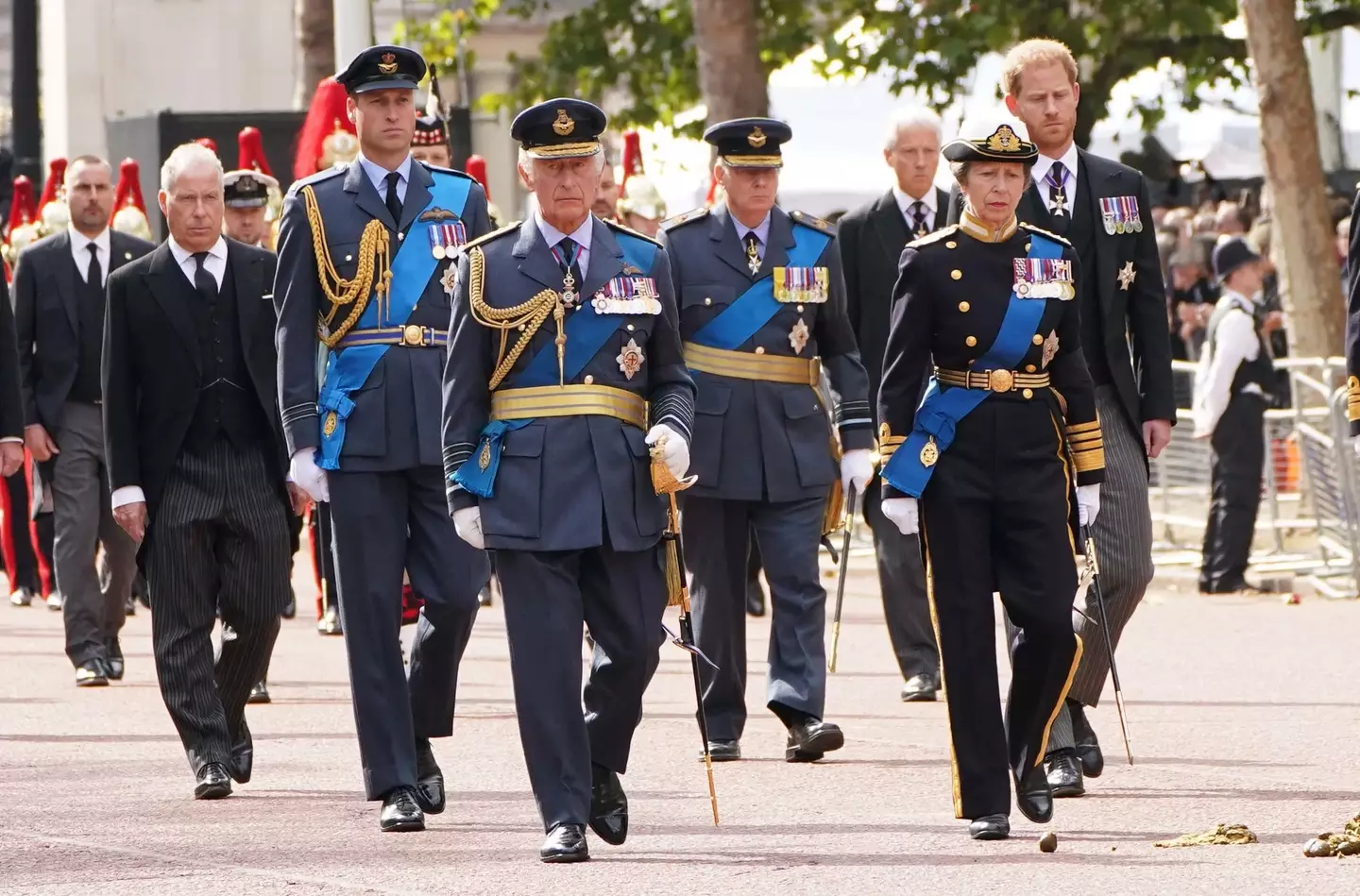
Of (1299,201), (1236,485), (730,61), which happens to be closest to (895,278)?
(1236,485)

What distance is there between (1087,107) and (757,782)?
17.5 metres

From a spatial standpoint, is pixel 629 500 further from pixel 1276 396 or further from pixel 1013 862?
pixel 1276 396

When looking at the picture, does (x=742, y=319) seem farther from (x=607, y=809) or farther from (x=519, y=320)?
(x=607, y=809)

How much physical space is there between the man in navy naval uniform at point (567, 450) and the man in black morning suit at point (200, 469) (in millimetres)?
1691

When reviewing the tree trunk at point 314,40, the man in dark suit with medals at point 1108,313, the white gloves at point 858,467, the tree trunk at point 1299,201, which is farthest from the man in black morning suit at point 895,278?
the tree trunk at point 314,40

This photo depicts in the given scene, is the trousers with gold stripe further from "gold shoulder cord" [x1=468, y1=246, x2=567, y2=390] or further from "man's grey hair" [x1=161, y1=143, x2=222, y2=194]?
"man's grey hair" [x1=161, y1=143, x2=222, y2=194]

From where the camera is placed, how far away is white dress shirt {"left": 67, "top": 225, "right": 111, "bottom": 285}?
13.2m

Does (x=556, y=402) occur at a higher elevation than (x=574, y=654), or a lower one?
higher

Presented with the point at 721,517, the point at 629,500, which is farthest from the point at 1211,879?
the point at 721,517

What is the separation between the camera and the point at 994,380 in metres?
8.00

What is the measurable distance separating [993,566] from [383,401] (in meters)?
1.71

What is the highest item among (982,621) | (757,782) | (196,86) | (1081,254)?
(196,86)

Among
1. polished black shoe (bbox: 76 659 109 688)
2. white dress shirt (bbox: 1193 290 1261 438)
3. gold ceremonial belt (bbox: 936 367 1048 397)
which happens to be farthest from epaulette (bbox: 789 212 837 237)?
white dress shirt (bbox: 1193 290 1261 438)

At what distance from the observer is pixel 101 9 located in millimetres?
41344
